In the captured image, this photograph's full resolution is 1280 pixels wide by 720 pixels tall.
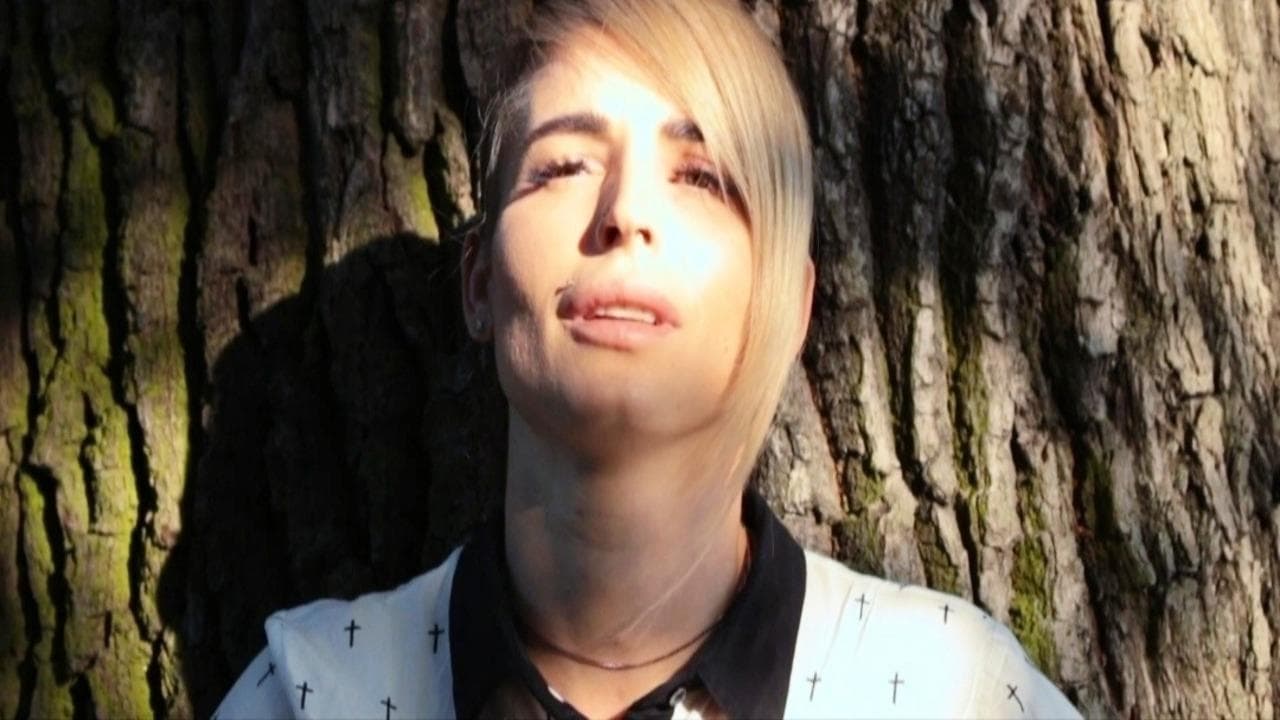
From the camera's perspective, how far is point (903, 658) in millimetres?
1980

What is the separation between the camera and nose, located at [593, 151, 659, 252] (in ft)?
6.09

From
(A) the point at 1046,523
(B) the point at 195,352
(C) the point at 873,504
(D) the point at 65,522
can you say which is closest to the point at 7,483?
(D) the point at 65,522

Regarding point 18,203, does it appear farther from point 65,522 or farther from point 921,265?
point 921,265

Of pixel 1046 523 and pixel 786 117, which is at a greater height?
pixel 786 117

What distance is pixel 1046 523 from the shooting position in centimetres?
220

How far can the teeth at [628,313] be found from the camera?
6.02 ft

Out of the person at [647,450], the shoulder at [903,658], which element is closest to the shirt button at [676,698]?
the person at [647,450]

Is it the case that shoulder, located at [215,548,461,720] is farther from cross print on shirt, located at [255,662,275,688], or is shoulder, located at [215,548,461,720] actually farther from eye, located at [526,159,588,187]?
eye, located at [526,159,588,187]

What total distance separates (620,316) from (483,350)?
1.70ft

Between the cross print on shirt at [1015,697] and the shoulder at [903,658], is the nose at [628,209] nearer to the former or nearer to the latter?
the shoulder at [903,658]

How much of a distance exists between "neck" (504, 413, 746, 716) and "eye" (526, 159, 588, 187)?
A: 0.85 ft

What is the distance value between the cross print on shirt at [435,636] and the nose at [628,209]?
1.62 feet

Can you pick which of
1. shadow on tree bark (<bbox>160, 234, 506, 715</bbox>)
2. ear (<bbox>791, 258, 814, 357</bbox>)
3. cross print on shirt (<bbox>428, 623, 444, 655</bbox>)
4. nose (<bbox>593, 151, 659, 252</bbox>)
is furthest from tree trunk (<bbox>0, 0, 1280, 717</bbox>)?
nose (<bbox>593, 151, 659, 252</bbox>)

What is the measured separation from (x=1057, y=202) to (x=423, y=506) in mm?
888
